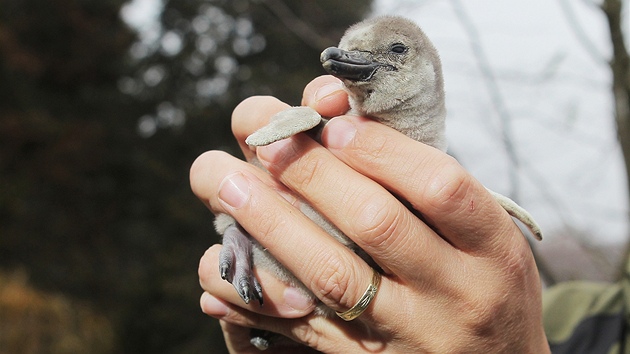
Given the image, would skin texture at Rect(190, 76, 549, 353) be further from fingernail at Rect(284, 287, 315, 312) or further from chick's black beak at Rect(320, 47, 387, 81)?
chick's black beak at Rect(320, 47, 387, 81)

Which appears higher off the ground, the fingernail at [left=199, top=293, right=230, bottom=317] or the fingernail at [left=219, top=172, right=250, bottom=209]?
the fingernail at [left=219, top=172, right=250, bottom=209]

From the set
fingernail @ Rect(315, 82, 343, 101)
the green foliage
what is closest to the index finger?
fingernail @ Rect(315, 82, 343, 101)

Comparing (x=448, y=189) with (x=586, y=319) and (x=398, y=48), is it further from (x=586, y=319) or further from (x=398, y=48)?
(x=586, y=319)

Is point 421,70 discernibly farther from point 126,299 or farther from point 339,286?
point 126,299

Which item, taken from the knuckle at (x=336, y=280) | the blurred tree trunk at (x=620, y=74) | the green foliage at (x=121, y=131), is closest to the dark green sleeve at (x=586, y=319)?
the blurred tree trunk at (x=620, y=74)

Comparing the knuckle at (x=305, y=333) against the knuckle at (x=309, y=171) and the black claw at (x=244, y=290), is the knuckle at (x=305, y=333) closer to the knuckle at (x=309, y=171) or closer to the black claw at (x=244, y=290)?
the black claw at (x=244, y=290)
